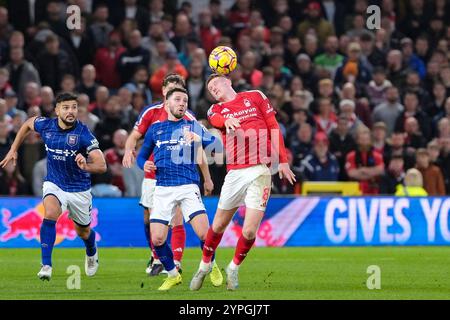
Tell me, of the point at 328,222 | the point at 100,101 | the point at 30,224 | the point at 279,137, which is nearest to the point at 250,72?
the point at 100,101

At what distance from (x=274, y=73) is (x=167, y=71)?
2.32 m

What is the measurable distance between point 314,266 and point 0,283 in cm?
451

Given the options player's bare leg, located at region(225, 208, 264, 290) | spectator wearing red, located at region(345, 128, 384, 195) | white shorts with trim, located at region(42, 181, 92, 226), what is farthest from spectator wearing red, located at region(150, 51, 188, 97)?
player's bare leg, located at region(225, 208, 264, 290)

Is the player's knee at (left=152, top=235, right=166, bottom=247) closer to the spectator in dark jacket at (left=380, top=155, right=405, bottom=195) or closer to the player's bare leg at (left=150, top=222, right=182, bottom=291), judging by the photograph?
the player's bare leg at (left=150, top=222, right=182, bottom=291)

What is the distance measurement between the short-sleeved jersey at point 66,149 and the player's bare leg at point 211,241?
2107mm

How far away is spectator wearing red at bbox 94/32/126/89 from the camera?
2300 cm

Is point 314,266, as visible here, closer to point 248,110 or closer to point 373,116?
point 248,110

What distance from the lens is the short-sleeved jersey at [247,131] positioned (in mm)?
12555

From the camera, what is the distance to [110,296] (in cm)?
1191

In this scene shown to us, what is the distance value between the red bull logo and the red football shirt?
7103mm

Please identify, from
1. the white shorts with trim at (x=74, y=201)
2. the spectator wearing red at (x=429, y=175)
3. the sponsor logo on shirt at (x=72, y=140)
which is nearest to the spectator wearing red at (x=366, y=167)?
→ the spectator wearing red at (x=429, y=175)

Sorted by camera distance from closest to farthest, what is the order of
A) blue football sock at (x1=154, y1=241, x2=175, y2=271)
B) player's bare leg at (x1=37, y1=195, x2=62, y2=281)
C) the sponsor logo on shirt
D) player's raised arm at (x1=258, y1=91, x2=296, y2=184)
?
player's raised arm at (x1=258, y1=91, x2=296, y2=184) → blue football sock at (x1=154, y1=241, x2=175, y2=271) → player's bare leg at (x1=37, y1=195, x2=62, y2=281) → the sponsor logo on shirt
